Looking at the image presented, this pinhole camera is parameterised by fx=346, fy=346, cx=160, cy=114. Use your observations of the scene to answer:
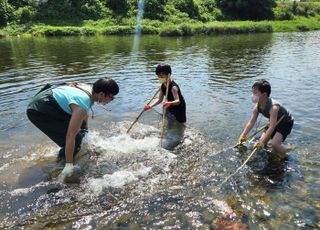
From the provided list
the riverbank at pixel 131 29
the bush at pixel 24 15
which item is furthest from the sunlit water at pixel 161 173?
the bush at pixel 24 15

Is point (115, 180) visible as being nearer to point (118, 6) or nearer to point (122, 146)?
point (122, 146)

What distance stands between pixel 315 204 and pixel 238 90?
8124 millimetres

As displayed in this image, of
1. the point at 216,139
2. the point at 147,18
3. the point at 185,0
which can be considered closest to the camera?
the point at 216,139

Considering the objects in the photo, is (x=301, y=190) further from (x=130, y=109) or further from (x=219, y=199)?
(x=130, y=109)

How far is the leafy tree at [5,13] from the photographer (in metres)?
49.9

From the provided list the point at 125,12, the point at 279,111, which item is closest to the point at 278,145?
the point at 279,111

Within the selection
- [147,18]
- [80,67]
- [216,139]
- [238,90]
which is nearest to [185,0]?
[147,18]

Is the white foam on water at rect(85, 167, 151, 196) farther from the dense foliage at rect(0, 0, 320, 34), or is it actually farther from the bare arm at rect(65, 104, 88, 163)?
the dense foliage at rect(0, 0, 320, 34)

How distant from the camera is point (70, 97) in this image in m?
5.62

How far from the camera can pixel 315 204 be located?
551 centimetres

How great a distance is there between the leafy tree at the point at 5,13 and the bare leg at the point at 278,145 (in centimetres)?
5055

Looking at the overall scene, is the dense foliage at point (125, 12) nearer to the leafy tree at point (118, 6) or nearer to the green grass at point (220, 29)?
the leafy tree at point (118, 6)

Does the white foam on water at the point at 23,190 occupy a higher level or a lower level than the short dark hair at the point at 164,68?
lower

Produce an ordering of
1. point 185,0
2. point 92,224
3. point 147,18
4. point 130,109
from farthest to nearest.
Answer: point 185,0 < point 147,18 < point 130,109 < point 92,224
